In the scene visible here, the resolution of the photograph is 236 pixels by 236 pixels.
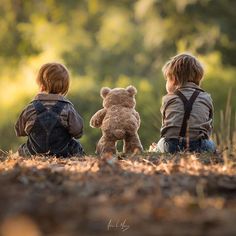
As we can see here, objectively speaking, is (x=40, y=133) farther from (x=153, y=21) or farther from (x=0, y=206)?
(x=153, y=21)

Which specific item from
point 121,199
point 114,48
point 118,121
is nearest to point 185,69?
point 118,121

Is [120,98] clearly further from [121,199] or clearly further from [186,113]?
[121,199]

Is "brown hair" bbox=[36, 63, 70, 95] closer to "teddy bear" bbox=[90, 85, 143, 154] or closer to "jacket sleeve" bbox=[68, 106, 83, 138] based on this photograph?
"jacket sleeve" bbox=[68, 106, 83, 138]

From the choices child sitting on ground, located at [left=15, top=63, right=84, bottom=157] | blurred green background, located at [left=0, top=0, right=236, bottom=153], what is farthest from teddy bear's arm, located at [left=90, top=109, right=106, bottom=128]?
blurred green background, located at [left=0, top=0, right=236, bottom=153]

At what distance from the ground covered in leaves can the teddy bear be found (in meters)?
1.59

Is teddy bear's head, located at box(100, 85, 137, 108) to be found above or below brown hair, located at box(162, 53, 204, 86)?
below

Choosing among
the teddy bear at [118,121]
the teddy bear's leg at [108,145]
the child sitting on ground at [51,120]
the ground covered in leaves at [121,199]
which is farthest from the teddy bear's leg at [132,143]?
the ground covered in leaves at [121,199]

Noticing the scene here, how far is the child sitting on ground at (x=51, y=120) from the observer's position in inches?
277

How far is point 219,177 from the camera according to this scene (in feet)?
14.3

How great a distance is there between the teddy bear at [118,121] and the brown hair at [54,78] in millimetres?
429

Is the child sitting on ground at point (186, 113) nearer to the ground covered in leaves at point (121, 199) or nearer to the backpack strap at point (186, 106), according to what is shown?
the backpack strap at point (186, 106)

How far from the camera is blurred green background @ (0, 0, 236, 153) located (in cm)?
2277

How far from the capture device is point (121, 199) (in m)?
3.61

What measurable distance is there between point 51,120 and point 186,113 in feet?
4.46
